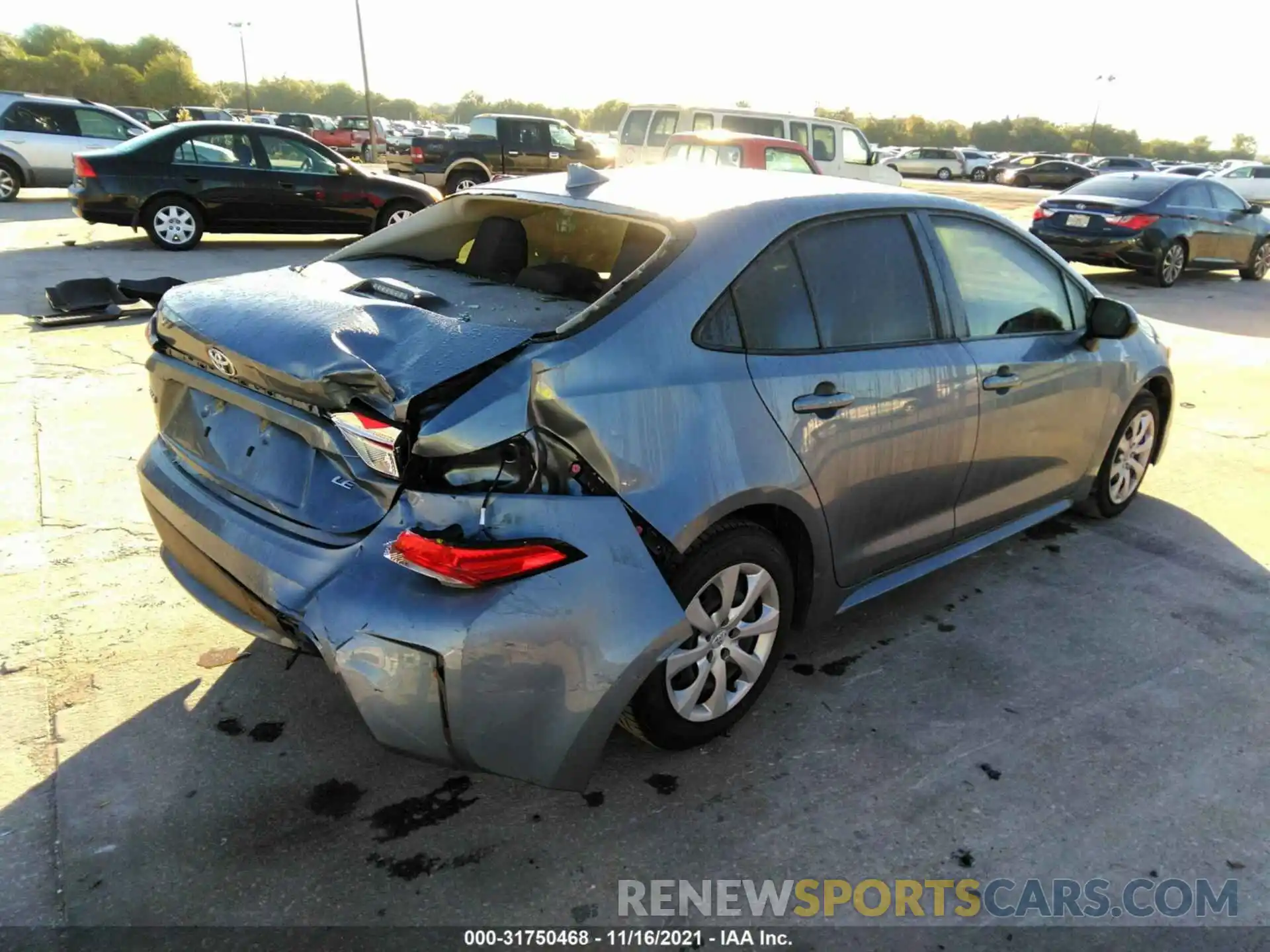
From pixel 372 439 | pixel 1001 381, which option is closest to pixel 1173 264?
pixel 1001 381

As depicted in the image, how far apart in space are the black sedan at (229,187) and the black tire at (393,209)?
0.04ft

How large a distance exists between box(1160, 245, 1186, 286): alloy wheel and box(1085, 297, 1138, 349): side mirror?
9.69 meters

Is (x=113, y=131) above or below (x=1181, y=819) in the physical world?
above

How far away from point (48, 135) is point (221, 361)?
657 inches

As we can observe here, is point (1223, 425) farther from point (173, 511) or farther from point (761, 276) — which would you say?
point (173, 511)

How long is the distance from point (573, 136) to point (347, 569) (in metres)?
18.8

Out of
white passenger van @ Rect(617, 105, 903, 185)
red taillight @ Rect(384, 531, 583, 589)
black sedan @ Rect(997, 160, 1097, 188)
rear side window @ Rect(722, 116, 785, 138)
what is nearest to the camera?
red taillight @ Rect(384, 531, 583, 589)

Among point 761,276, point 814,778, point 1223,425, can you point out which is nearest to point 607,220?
point 761,276

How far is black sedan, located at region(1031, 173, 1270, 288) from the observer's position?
39.0 feet

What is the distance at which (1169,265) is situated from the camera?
12367 millimetres

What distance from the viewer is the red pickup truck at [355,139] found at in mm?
37406

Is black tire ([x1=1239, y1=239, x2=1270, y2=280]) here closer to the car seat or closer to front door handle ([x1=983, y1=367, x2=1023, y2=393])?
front door handle ([x1=983, y1=367, x2=1023, y2=393])

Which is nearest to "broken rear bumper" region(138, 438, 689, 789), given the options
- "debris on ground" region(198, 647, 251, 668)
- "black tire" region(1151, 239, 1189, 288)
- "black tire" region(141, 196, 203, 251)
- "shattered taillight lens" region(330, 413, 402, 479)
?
"shattered taillight lens" region(330, 413, 402, 479)

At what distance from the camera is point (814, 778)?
9.15 ft
